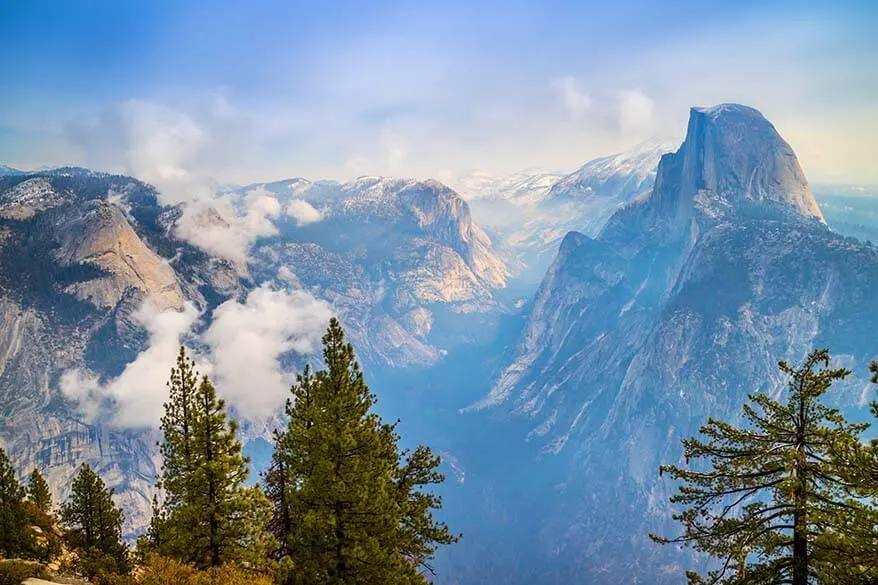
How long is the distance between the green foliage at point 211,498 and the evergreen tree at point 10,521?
30626mm

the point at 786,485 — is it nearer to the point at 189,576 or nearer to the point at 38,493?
the point at 189,576

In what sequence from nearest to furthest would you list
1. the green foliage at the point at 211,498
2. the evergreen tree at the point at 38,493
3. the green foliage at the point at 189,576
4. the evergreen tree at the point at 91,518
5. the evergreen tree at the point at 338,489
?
the green foliage at the point at 189,576
the green foliage at the point at 211,498
the evergreen tree at the point at 338,489
the evergreen tree at the point at 91,518
the evergreen tree at the point at 38,493

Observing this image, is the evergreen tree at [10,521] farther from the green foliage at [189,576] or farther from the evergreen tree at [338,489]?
the green foliage at [189,576]

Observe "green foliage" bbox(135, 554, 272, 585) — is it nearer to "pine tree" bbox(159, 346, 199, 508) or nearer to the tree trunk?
"pine tree" bbox(159, 346, 199, 508)

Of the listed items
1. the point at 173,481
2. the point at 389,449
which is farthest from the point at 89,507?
the point at 389,449

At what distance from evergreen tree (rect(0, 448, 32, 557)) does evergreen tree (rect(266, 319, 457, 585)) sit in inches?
1319

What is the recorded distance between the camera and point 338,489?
99.0ft

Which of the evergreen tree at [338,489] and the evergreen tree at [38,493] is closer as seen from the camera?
the evergreen tree at [338,489]

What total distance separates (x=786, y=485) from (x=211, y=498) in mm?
28440

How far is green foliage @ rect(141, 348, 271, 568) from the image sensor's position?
30.5m

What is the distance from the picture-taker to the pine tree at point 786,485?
20.4 metres

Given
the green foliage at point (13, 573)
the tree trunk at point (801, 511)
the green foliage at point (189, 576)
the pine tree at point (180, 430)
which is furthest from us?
the pine tree at point (180, 430)

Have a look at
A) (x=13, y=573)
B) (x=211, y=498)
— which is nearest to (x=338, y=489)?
(x=211, y=498)

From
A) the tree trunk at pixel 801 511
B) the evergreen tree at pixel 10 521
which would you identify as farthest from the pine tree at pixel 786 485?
the evergreen tree at pixel 10 521
